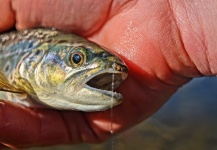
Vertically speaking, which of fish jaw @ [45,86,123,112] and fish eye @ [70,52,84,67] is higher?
fish eye @ [70,52,84,67]

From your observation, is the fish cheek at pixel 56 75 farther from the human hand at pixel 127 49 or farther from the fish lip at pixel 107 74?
the human hand at pixel 127 49

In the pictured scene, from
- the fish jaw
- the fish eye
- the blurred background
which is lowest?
the blurred background

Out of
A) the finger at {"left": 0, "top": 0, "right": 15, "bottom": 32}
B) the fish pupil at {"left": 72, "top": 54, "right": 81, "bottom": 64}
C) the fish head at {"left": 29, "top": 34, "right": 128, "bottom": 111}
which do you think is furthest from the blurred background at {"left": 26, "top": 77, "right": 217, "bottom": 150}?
the fish pupil at {"left": 72, "top": 54, "right": 81, "bottom": 64}

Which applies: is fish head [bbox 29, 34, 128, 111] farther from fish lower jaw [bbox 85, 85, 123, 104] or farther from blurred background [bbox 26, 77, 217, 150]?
blurred background [bbox 26, 77, 217, 150]

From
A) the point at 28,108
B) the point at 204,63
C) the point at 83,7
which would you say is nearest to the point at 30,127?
the point at 28,108

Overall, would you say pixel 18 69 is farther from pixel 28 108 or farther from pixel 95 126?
pixel 95 126

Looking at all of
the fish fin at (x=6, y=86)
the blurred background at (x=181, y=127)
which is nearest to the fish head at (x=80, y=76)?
the fish fin at (x=6, y=86)
